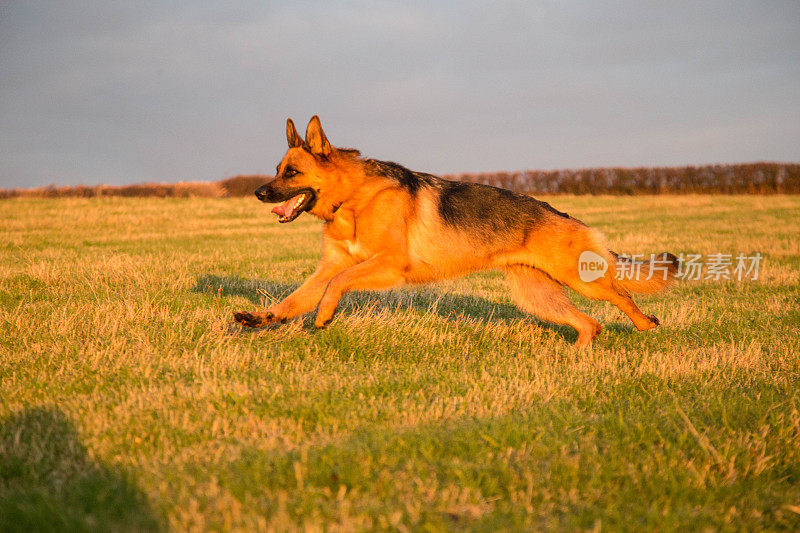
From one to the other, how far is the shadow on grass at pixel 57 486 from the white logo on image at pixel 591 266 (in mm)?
4462

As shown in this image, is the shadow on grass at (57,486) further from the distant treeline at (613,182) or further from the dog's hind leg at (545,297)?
the distant treeline at (613,182)

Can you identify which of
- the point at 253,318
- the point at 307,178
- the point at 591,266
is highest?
the point at 307,178

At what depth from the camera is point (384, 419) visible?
3541 millimetres

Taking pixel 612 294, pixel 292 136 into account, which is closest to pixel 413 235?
pixel 292 136

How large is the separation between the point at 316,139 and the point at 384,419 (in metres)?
2.60

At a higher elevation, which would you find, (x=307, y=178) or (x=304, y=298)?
(x=307, y=178)

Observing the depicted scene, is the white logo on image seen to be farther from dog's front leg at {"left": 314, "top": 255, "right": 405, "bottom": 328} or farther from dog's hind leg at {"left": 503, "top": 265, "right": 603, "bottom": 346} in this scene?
dog's front leg at {"left": 314, "top": 255, "right": 405, "bottom": 328}

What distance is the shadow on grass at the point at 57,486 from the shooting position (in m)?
2.36

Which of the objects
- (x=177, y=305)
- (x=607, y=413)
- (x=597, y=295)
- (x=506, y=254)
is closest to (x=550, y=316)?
(x=597, y=295)

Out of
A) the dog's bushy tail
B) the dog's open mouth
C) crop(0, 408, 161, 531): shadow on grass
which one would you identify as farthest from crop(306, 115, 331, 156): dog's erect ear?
the dog's bushy tail

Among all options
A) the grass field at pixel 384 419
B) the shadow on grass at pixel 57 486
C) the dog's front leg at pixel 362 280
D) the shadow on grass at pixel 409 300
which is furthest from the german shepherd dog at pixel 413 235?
the shadow on grass at pixel 57 486

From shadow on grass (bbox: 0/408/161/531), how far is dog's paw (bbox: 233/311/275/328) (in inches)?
57.3

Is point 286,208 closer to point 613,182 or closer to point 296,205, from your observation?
point 296,205

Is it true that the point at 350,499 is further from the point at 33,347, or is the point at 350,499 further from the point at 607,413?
the point at 33,347
